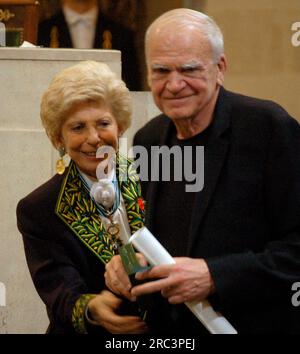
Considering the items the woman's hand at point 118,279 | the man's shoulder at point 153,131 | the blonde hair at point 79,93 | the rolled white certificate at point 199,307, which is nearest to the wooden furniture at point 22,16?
the blonde hair at point 79,93

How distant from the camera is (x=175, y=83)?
182cm

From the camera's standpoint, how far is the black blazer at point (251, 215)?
5.88 ft

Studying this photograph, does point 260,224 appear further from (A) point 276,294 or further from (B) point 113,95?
(B) point 113,95

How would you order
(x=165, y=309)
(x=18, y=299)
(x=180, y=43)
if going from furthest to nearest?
(x=18, y=299) < (x=165, y=309) < (x=180, y=43)

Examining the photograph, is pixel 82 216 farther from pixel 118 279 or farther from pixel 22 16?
pixel 22 16

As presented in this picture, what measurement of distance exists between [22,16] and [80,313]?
1846mm

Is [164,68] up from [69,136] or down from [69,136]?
up

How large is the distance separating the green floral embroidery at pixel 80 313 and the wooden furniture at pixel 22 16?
5.49ft

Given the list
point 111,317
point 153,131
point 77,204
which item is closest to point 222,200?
point 153,131

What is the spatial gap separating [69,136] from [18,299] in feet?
2.91

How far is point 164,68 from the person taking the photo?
1.83 meters

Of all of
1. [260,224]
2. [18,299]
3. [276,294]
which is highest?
[260,224]

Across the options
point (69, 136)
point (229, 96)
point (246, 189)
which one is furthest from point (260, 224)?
point (69, 136)

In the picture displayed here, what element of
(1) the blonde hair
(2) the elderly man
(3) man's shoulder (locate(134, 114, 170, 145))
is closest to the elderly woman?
(1) the blonde hair
